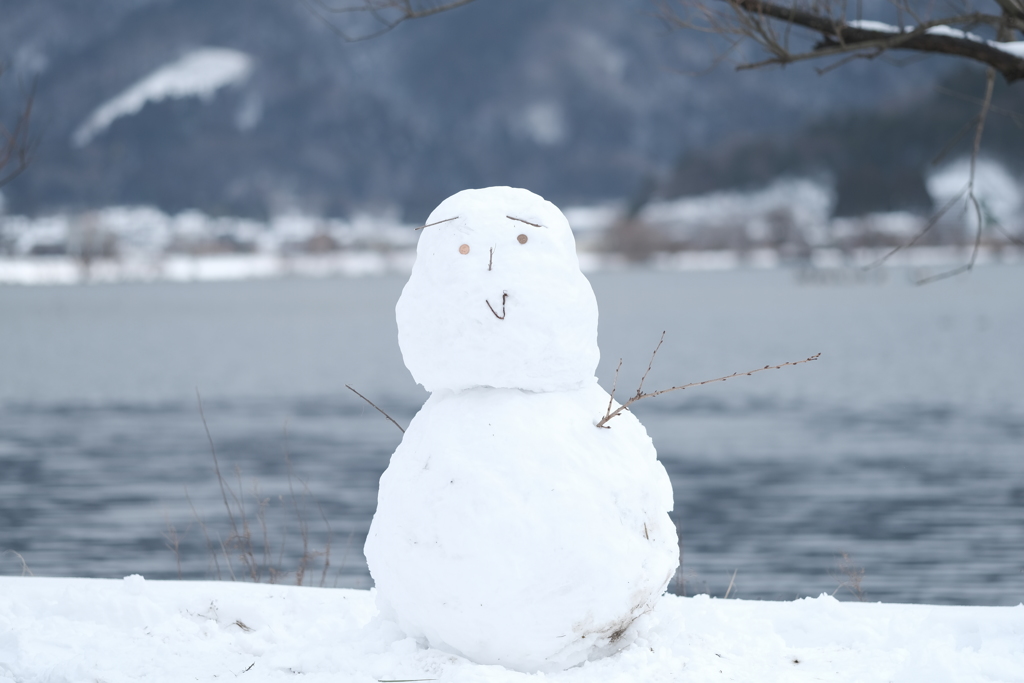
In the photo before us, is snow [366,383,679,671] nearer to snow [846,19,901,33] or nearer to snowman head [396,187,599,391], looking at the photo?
snowman head [396,187,599,391]

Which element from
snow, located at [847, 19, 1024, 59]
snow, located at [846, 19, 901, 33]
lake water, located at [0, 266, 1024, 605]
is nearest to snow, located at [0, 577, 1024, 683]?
lake water, located at [0, 266, 1024, 605]

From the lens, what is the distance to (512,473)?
197 inches

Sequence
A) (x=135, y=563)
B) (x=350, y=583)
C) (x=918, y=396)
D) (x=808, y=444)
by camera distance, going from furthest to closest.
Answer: (x=918, y=396), (x=808, y=444), (x=135, y=563), (x=350, y=583)

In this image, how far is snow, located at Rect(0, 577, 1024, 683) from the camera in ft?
16.3

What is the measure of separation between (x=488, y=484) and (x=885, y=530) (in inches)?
477

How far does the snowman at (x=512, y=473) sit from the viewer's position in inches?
195

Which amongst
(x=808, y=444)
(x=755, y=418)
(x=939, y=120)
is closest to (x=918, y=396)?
(x=755, y=418)

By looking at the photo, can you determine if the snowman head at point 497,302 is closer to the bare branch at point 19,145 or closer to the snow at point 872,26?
the snow at point 872,26

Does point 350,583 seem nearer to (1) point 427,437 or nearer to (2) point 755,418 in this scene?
(1) point 427,437

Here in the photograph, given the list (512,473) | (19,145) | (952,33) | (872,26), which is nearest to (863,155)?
(872,26)

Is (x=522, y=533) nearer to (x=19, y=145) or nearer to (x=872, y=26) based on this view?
(x=872, y=26)

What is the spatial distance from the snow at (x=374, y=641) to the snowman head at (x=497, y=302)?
1.33 m

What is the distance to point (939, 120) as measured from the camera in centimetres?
16212

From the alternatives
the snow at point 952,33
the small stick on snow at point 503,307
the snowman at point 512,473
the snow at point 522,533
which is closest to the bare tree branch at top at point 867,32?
the snow at point 952,33
